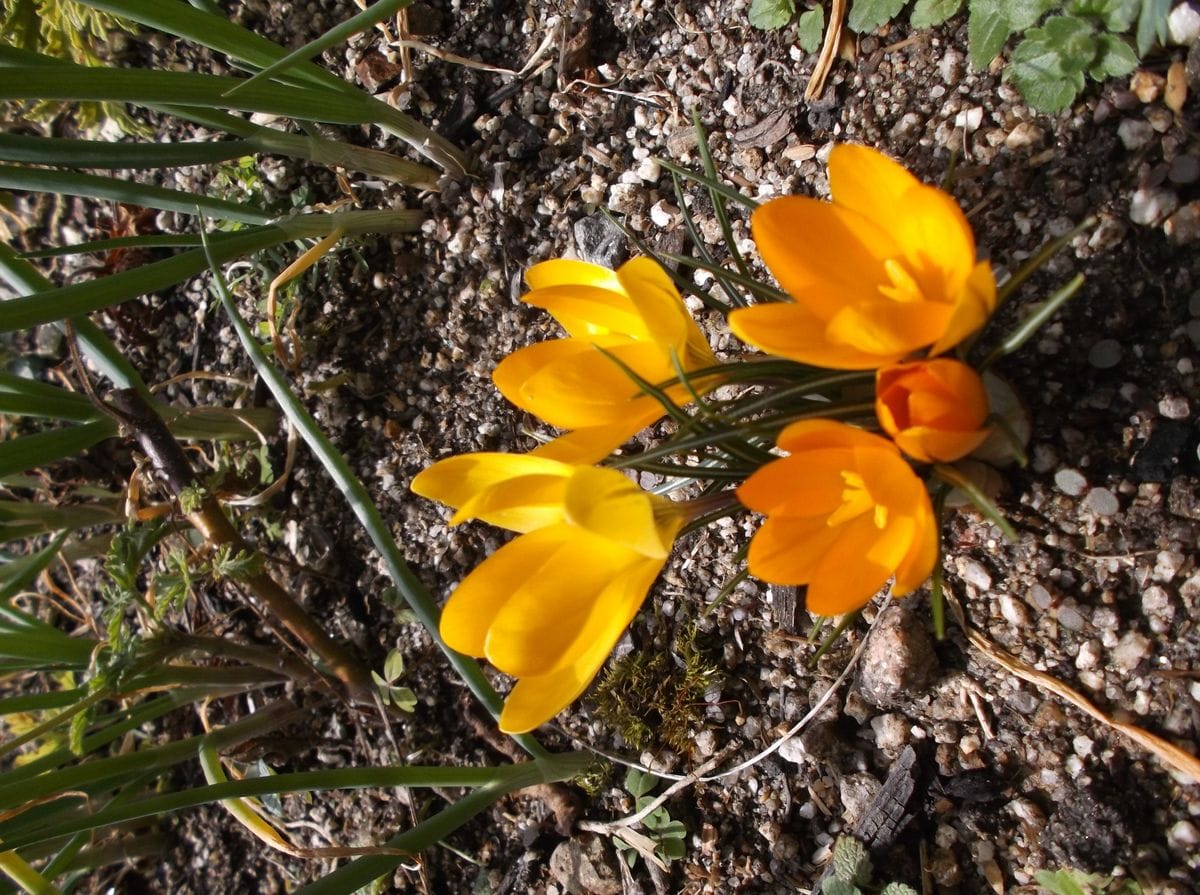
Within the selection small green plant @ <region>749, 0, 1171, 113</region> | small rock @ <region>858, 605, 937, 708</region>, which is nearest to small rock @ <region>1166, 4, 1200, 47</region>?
small green plant @ <region>749, 0, 1171, 113</region>

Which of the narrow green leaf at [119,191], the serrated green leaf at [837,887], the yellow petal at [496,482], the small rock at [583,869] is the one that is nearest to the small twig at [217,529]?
the narrow green leaf at [119,191]

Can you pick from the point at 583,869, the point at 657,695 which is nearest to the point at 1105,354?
the point at 657,695

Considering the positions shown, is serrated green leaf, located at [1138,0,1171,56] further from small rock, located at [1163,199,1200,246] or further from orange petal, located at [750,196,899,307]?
orange petal, located at [750,196,899,307]

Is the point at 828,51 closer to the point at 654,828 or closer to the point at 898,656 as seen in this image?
the point at 898,656

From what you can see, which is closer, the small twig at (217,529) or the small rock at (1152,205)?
the small rock at (1152,205)

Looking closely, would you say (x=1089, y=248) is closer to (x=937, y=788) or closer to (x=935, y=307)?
(x=935, y=307)

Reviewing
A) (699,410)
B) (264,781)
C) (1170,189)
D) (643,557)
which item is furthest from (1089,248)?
(264,781)

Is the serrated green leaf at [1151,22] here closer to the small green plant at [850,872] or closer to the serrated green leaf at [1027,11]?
the serrated green leaf at [1027,11]
